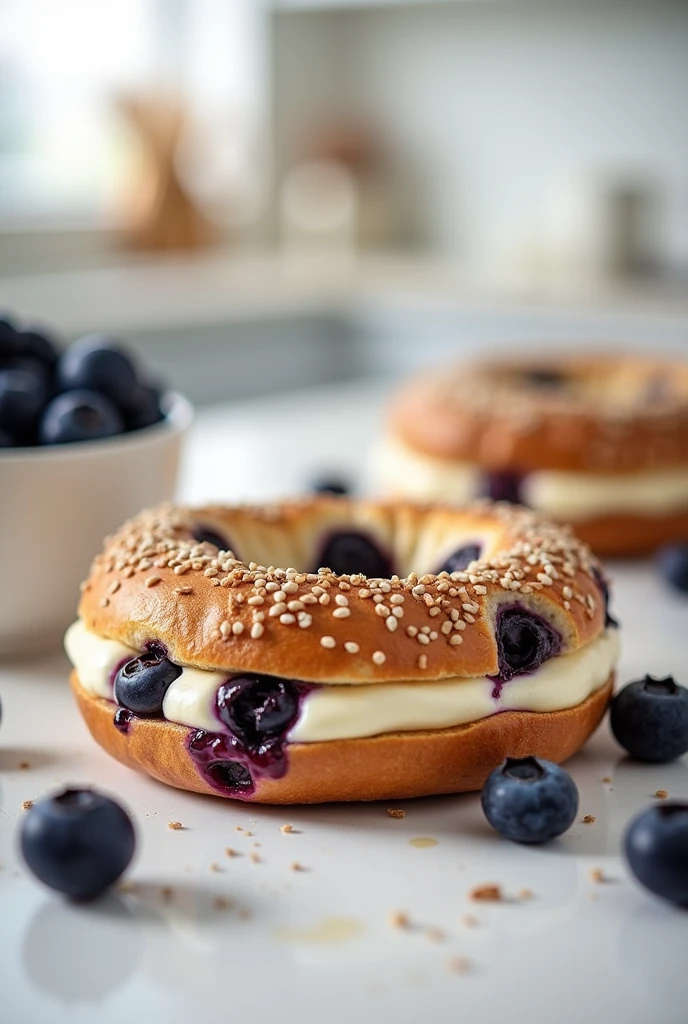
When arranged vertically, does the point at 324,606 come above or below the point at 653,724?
above

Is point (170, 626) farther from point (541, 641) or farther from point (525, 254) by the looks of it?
point (525, 254)

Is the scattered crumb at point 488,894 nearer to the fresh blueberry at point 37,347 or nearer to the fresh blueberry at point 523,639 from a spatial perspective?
the fresh blueberry at point 523,639

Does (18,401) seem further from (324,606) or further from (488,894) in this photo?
(488,894)

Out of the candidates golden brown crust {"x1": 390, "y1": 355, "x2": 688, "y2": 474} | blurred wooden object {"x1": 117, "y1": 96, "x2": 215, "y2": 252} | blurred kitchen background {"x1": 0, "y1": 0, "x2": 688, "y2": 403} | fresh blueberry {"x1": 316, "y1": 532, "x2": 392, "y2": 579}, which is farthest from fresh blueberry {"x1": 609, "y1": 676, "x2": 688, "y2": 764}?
blurred wooden object {"x1": 117, "y1": 96, "x2": 215, "y2": 252}

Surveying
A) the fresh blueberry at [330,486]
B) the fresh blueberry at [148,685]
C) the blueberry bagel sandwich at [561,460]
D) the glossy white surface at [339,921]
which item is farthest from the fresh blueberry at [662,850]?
the fresh blueberry at [330,486]

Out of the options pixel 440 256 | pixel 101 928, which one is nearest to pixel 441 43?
pixel 440 256

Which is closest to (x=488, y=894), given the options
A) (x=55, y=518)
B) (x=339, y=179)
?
(x=55, y=518)
